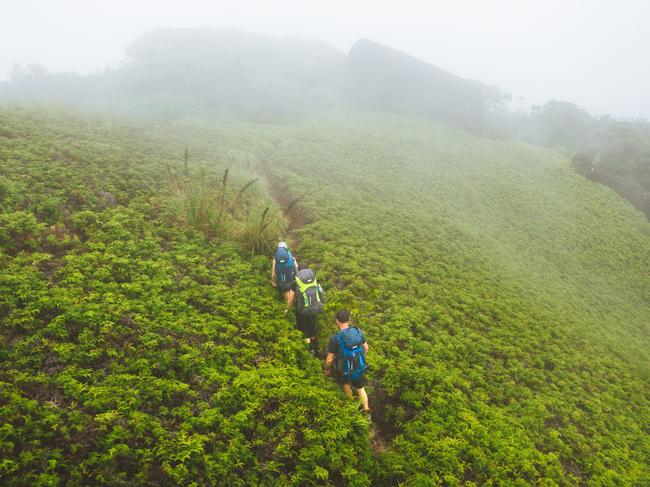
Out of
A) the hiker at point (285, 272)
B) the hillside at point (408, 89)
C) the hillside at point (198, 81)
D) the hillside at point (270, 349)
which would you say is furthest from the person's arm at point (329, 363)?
the hillside at point (408, 89)

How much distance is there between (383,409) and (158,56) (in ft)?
253

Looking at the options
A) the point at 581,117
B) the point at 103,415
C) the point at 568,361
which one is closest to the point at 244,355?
the point at 103,415

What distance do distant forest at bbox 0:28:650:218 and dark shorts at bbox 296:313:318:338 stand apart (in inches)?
1432

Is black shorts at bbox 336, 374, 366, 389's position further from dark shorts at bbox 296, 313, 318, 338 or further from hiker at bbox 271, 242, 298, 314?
hiker at bbox 271, 242, 298, 314

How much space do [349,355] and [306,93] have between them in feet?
201

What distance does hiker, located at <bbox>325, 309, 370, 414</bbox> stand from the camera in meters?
6.77

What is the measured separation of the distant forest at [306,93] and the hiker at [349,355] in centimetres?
3785

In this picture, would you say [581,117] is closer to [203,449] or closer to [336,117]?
[336,117]

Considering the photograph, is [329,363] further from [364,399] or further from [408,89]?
[408,89]

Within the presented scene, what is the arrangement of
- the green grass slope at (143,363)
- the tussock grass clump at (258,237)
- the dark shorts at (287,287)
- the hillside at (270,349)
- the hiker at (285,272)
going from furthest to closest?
the tussock grass clump at (258,237) < the dark shorts at (287,287) < the hiker at (285,272) < the hillside at (270,349) < the green grass slope at (143,363)

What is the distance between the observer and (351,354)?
22.1 ft

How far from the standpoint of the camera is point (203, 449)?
4926 mm

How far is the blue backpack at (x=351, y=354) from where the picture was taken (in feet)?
22.2

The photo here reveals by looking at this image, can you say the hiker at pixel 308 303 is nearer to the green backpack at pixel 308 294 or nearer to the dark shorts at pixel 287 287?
the green backpack at pixel 308 294
